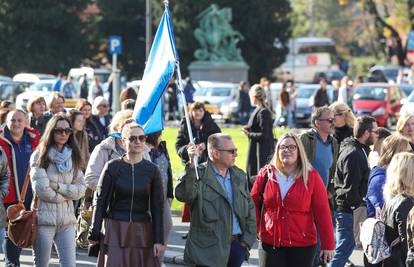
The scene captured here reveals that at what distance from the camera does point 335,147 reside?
12.2m

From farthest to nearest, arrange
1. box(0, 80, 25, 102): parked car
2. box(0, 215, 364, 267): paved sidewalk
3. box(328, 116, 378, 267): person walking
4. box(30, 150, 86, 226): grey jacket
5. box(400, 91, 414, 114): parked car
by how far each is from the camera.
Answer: box(0, 80, 25, 102): parked car < box(400, 91, 414, 114): parked car < box(0, 215, 364, 267): paved sidewalk < box(328, 116, 378, 267): person walking < box(30, 150, 86, 226): grey jacket

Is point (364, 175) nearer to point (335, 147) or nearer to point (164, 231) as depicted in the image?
point (335, 147)

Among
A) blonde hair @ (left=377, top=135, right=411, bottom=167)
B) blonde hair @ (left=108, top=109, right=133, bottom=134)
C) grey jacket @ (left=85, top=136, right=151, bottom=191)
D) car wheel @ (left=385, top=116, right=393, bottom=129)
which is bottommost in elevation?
car wheel @ (left=385, top=116, right=393, bottom=129)

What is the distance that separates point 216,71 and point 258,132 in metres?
43.5

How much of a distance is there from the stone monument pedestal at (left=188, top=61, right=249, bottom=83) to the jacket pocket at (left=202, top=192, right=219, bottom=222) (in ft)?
166

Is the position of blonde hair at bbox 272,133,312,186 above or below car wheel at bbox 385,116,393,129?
above

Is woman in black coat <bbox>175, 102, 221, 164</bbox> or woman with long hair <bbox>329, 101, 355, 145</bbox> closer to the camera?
woman with long hair <bbox>329, 101, 355, 145</bbox>

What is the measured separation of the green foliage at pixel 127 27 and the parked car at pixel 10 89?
1036 inches

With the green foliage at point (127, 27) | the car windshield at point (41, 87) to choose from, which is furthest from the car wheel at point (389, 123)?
the green foliage at point (127, 27)

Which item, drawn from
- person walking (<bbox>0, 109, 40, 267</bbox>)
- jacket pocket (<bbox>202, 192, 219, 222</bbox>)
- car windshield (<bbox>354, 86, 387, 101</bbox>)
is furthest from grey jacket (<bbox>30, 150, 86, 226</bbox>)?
car windshield (<bbox>354, 86, 387, 101</bbox>)

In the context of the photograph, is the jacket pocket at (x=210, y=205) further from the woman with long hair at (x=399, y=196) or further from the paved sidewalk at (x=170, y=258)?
the paved sidewalk at (x=170, y=258)

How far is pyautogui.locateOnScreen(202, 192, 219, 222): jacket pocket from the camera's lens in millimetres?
8867

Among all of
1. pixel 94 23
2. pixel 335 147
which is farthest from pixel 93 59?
pixel 335 147

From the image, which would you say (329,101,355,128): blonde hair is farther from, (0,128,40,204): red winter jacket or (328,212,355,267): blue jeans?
(0,128,40,204): red winter jacket
